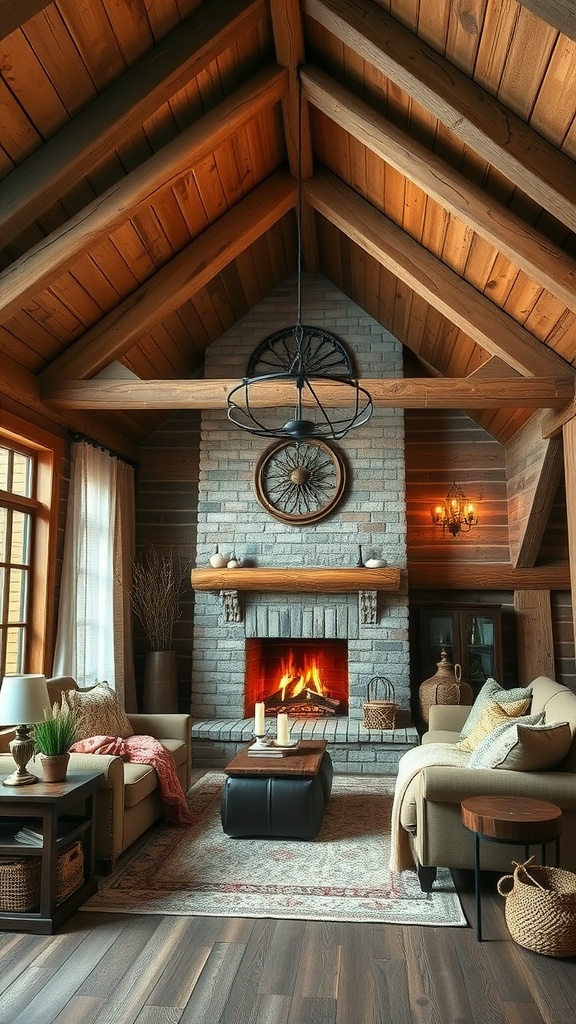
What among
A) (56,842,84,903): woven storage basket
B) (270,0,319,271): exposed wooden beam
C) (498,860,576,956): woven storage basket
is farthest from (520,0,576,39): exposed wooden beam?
(56,842,84,903): woven storage basket

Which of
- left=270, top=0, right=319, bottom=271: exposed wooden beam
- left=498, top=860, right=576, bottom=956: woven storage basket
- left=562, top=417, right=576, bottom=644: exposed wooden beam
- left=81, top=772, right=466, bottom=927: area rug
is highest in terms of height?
left=270, top=0, right=319, bottom=271: exposed wooden beam

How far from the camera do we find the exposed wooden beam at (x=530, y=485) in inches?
237

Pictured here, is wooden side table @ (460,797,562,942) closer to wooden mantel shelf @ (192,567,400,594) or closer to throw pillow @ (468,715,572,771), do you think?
throw pillow @ (468,715,572,771)

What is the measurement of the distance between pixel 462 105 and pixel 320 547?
13.0ft

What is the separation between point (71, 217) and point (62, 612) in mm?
2868

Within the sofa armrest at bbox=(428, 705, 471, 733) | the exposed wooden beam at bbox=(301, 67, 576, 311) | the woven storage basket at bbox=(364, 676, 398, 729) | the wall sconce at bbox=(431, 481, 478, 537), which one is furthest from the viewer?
the wall sconce at bbox=(431, 481, 478, 537)

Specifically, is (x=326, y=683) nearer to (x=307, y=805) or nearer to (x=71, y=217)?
(x=307, y=805)

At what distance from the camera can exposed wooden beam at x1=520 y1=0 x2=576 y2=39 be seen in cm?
260

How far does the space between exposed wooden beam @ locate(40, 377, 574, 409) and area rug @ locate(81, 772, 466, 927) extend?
2850 mm

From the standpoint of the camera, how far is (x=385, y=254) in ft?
17.2

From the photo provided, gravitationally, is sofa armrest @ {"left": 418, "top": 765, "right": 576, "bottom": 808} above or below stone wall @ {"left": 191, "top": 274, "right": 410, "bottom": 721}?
below

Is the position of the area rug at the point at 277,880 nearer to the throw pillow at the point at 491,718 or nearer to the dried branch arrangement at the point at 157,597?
the throw pillow at the point at 491,718

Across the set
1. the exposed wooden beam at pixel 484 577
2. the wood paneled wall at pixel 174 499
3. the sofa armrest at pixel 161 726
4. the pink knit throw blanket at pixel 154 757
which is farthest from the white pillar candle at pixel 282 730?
the exposed wooden beam at pixel 484 577

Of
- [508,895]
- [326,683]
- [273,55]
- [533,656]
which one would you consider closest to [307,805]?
[508,895]
